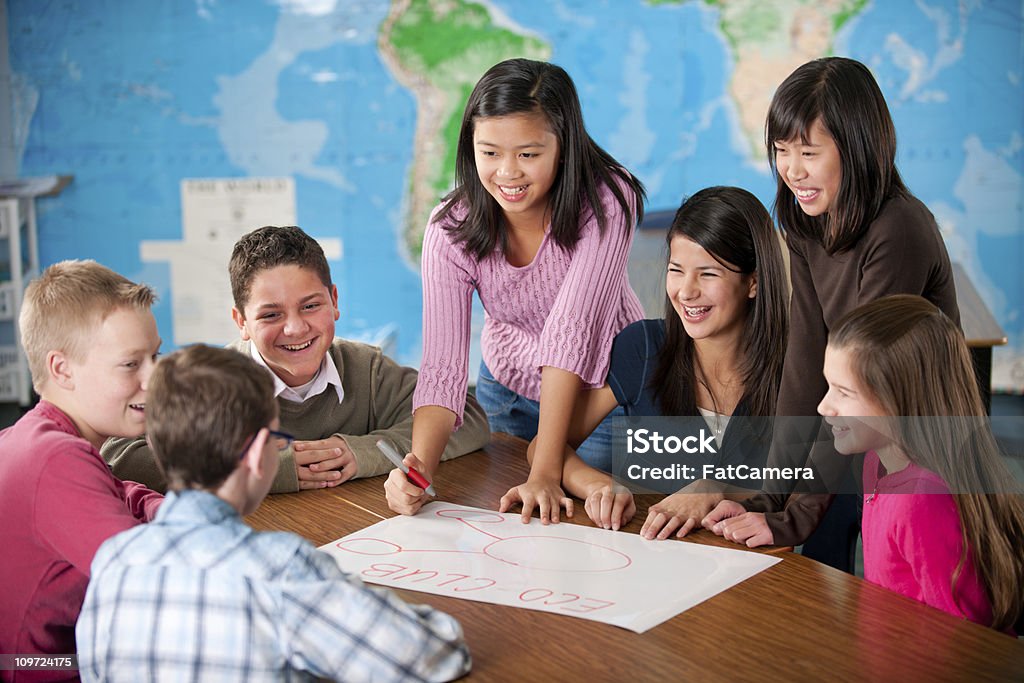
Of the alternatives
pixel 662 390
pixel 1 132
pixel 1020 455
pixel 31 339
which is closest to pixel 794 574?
pixel 662 390

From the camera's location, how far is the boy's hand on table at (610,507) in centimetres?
124

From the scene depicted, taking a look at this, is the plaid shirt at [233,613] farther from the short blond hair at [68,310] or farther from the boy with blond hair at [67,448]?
the short blond hair at [68,310]

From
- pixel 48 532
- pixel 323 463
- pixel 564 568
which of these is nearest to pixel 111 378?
pixel 48 532

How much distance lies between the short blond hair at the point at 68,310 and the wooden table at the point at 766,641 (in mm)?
498

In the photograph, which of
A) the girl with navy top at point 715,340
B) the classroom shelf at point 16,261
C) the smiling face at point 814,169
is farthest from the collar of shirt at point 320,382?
the classroom shelf at point 16,261

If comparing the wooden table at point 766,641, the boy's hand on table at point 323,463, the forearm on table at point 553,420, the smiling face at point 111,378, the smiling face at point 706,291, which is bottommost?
the wooden table at point 766,641

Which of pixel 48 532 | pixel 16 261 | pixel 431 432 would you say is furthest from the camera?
pixel 16 261

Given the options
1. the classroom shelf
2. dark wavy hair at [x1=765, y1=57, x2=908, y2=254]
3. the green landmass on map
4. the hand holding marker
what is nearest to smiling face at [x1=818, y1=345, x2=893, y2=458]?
dark wavy hair at [x1=765, y1=57, x2=908, y2=254]

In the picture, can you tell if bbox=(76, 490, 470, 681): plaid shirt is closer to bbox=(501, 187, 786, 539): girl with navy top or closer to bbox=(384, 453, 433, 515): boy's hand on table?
bbox=(384, 453, 433, 515): boy's hand on table

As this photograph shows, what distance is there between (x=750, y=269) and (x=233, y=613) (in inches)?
40.3

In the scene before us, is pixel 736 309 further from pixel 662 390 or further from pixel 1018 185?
pixel 1018 185

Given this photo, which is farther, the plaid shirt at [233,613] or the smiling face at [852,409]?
the smiling face at [852,409]

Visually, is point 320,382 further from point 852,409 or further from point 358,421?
point 852,409

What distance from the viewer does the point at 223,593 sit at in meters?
0.80
